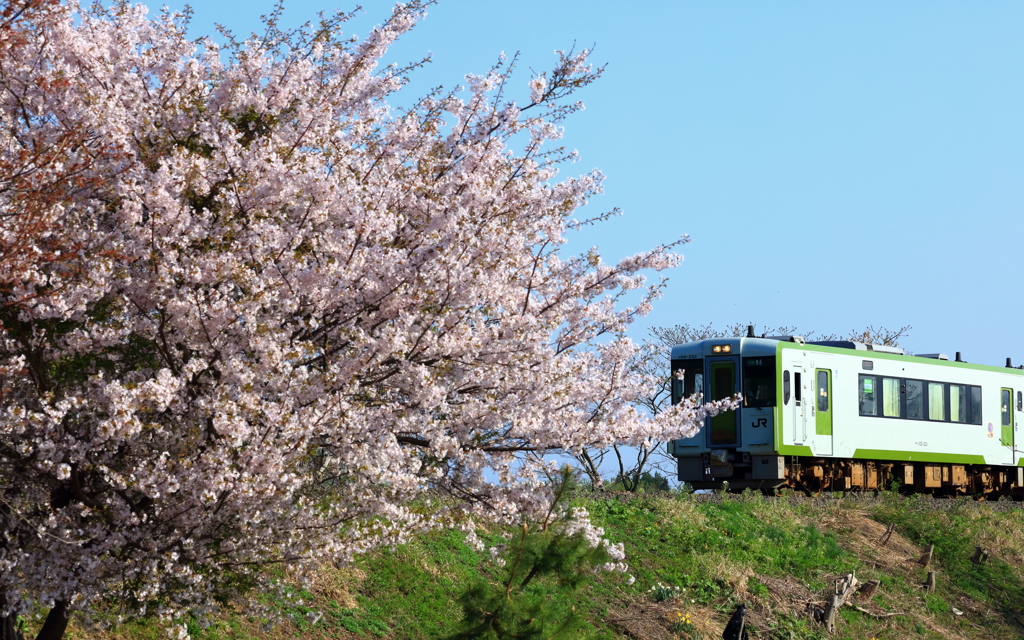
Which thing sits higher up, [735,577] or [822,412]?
[822,412]

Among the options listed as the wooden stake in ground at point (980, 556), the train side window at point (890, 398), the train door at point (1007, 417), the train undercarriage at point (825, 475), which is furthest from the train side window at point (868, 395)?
the train door at point (1007, 417)

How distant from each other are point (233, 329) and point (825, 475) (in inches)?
732

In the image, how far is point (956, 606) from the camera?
16.8 metres

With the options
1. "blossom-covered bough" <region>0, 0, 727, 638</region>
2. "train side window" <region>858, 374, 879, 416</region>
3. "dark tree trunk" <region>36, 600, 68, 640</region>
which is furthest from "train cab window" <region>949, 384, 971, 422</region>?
"dark tree trunk" <region>36, 600, 68, 640</region>

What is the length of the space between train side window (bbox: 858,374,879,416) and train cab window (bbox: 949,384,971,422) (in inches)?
127

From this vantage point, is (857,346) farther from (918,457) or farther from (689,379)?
(689,379)

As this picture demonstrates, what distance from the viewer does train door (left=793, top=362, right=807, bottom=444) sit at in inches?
856

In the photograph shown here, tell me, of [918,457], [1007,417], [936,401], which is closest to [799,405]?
[918,457]

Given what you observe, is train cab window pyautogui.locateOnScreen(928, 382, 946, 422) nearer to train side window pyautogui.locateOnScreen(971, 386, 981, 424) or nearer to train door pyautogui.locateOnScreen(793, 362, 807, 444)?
train side window pyautogui.locateOnScreen(971, 386, 981, 424)

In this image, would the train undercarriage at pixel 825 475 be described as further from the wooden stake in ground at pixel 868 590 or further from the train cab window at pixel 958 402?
the wooden stake in ground at pixel 868 590

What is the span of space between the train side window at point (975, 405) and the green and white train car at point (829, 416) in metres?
0.02

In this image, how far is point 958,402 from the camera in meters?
25.8

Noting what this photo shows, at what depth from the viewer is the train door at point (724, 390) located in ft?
71.5

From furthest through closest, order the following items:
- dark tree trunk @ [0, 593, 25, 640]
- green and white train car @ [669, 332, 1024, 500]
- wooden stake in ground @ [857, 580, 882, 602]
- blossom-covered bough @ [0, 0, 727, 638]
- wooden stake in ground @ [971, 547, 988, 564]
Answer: green and white train car @ [669, 332, 1024, 500]
wooden stake in ground @ [971, 547, 988, 564]
wooden stake in ground @ [857, 580, 882, 602]
dark tree trunk @ [0, 593, 25, 640]
blossom-covered bough @ [0, 0, 727, 638]
